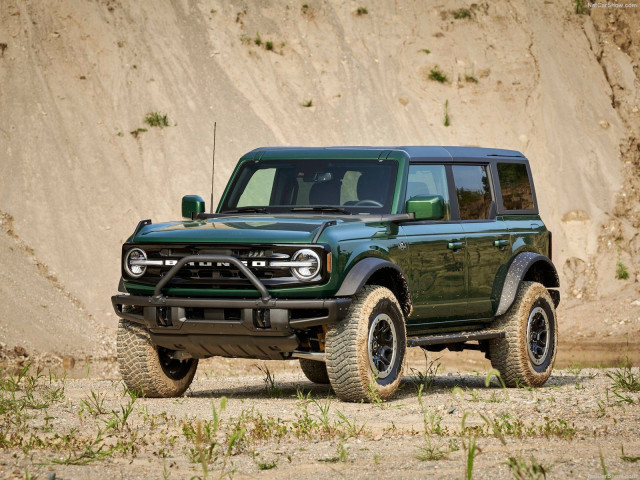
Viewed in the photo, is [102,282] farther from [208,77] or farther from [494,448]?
[494,448]

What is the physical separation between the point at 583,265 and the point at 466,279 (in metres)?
17.3

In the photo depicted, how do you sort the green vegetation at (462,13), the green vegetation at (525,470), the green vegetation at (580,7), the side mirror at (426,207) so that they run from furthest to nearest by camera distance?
the green vegetation at (580,7) → the green vegetation at (462,13) → the side mirror at (426,207) → the green vegetation at (525,470)

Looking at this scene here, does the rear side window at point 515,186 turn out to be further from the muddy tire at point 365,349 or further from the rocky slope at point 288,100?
the rocky slope at point 288,100

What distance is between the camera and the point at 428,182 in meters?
10.6

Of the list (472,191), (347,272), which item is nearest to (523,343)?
(472,191)

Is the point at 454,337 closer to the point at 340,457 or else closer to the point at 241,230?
the point at 241,230

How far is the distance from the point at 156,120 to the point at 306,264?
62.4 feet

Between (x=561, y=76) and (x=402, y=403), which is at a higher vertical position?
(x=561, y=76)

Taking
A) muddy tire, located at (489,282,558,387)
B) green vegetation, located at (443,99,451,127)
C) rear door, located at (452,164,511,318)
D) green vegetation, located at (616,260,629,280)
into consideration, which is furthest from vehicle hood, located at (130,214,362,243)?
green vegetation, located at (443,99,451,127)

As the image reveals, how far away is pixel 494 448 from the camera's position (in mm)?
6926

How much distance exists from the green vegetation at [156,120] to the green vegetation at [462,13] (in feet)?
28.5

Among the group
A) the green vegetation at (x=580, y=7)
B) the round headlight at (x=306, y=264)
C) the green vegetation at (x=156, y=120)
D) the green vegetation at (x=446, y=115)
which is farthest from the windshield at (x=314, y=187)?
the green vegetation at (x=580, y=7)

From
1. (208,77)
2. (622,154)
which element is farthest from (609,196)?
(208,77)

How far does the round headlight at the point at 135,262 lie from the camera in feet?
30.8
